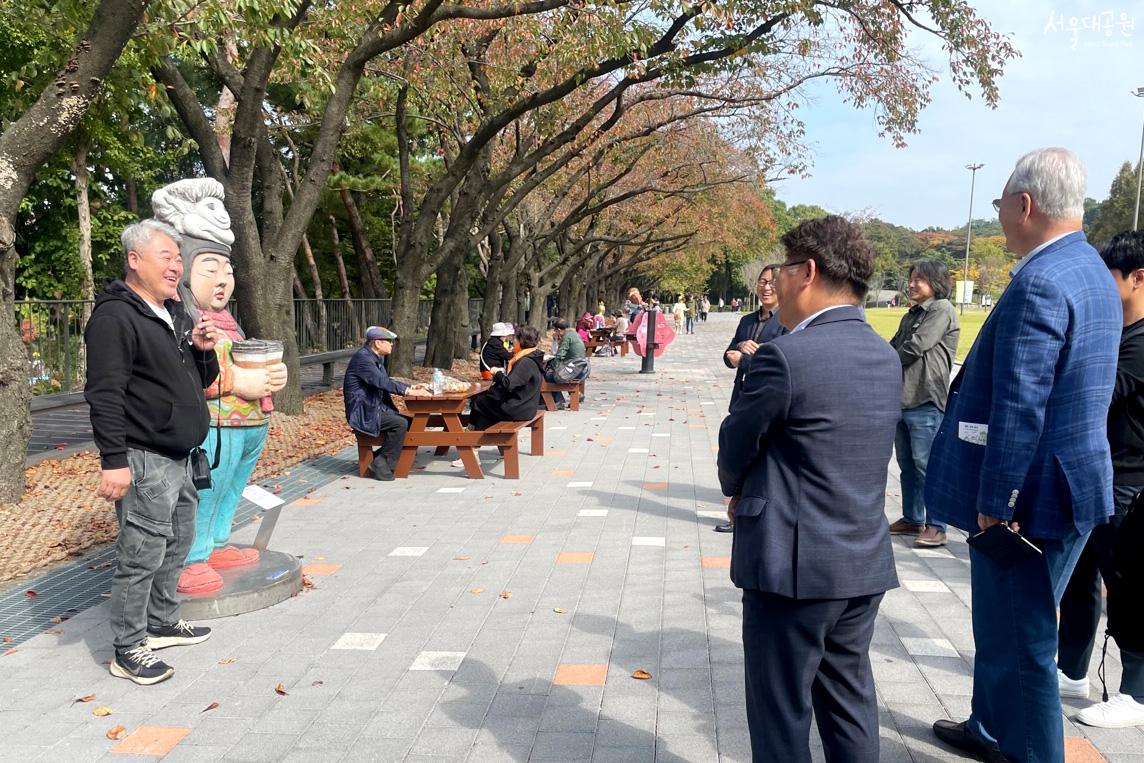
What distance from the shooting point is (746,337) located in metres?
6.74

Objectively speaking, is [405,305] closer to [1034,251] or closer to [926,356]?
[926,356]

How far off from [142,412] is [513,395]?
16.3 ft

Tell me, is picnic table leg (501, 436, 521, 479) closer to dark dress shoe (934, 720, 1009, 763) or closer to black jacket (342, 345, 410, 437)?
black jacket (342, 345, 410, 437)

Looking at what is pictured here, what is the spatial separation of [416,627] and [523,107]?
9.25 metres

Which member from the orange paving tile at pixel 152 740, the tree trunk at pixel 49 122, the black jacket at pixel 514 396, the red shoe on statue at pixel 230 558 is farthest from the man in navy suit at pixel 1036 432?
the tree trunk at pixel 49 122

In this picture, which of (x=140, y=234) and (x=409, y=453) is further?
(x=409, y=453)

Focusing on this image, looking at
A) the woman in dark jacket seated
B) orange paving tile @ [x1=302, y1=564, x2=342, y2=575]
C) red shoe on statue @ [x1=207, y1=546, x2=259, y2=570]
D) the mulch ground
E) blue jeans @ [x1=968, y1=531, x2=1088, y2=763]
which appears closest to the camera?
blue jeans @ [x1=968, y1=531, x2=1088, y2=763]

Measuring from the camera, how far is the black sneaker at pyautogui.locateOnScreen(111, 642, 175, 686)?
12.2 ft

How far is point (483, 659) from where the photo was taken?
157 inches

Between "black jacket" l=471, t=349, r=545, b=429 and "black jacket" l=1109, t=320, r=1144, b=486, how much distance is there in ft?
18.7

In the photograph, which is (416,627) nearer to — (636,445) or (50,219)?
(636,445)

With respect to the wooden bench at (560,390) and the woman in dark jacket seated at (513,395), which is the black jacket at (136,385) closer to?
the woman in dark jacket seated at (513,395)

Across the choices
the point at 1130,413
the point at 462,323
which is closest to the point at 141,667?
the point at 1130,413

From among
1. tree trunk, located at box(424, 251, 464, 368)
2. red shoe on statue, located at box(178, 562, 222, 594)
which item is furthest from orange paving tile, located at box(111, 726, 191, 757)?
tree trunk, located at box(424, 251, 464, 368)
